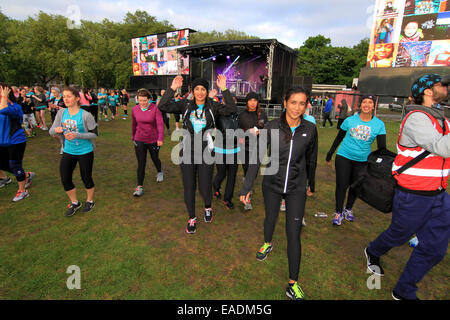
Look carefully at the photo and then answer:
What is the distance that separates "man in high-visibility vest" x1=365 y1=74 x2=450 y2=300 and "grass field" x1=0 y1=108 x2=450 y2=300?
0.71m

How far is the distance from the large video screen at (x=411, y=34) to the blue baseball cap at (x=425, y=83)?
77.1 ft

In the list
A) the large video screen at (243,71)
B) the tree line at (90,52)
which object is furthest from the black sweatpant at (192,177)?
the tree line at (90,52)

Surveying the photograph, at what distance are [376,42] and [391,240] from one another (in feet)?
83.0

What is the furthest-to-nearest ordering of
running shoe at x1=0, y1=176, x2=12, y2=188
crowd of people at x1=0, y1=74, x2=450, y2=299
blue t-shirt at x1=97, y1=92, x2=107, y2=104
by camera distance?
blue t-shirt at x1=97, y1=92, x2=107, y2=104
running shoe at x1=0, y1=176, x2=12, y2=188
crowd of people at x1=0, y1=74, x2=450, y2=299

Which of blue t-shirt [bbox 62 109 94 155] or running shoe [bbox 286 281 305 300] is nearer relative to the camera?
running shoe [bbox 286 281 305 300]

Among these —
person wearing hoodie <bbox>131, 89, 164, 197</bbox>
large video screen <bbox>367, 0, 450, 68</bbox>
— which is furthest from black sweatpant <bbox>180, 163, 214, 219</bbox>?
large video screen <bbox>367, 0, 450, 68</bbox>

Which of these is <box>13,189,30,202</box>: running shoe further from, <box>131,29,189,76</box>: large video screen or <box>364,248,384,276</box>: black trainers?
<box>131,29,189,76</box>: large video screen

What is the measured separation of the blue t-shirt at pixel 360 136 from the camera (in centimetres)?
379

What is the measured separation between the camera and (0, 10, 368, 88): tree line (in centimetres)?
3991

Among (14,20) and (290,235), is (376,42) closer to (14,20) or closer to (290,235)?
(290,235)

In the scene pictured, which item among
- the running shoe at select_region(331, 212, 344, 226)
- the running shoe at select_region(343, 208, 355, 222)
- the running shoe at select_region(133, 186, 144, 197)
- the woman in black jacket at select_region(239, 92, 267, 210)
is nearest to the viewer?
the running shoe at select_region(331, 212, 344, 226)

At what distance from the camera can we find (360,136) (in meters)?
3.83

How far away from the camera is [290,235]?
261 centimetres

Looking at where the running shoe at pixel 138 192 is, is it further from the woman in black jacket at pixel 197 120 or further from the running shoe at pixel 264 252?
the running shoe at pixel 264 252
